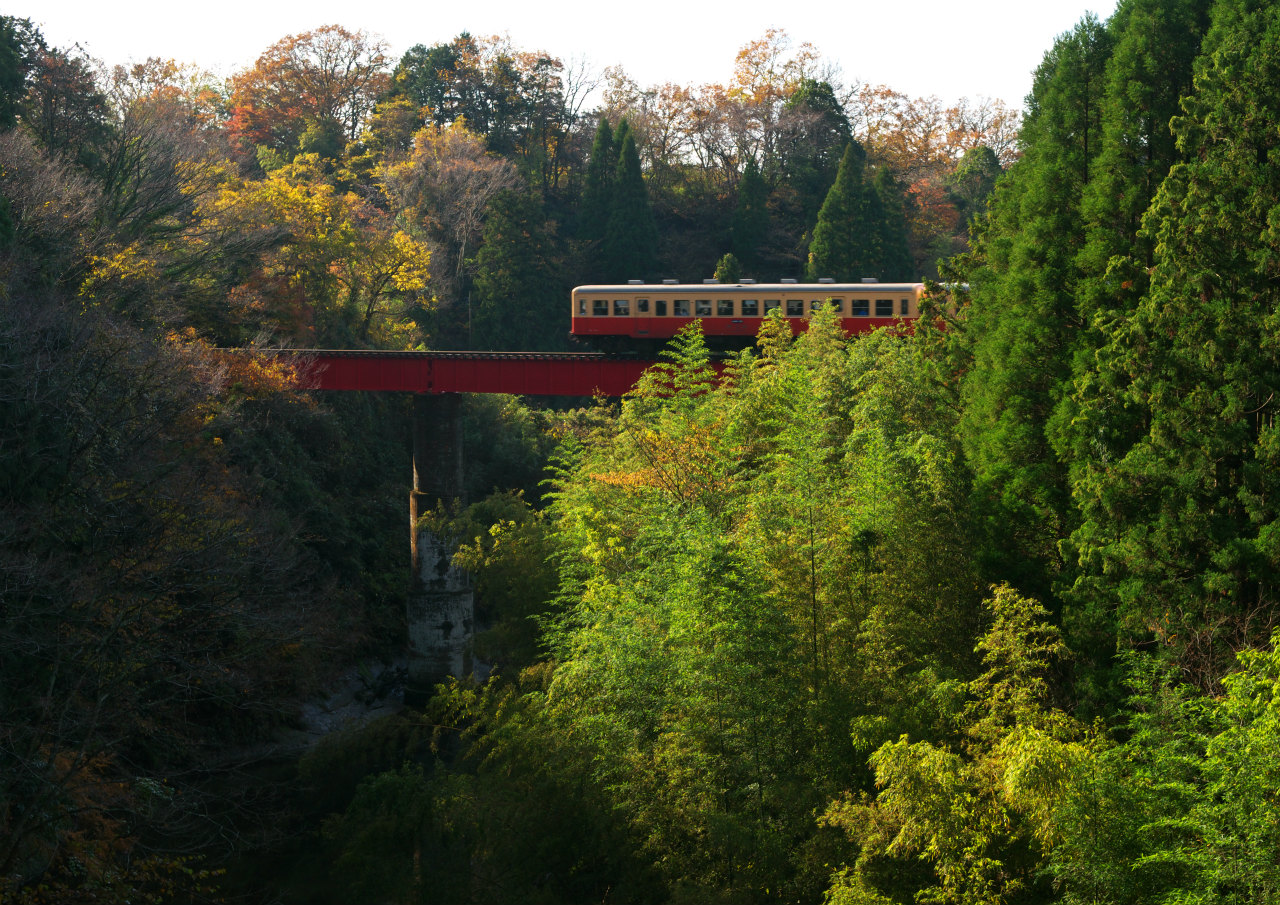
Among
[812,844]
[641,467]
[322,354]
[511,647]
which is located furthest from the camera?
[322,354]

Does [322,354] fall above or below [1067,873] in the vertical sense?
above

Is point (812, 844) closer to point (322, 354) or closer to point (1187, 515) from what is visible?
point (1187, 515)

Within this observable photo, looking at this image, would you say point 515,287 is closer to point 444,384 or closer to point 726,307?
point 444,384

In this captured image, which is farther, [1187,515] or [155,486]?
[155,486]

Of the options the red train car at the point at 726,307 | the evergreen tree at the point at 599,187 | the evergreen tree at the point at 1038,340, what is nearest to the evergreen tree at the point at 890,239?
the evergreen tree at the point at 599,187

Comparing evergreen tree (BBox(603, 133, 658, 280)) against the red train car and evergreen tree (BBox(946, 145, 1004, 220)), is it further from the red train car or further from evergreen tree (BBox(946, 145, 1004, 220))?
the red train car

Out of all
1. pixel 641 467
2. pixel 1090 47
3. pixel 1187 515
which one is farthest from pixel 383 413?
pixel 1187 515

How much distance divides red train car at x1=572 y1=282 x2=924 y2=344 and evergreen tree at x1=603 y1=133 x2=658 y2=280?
71.8 ft

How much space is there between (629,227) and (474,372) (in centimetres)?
2660

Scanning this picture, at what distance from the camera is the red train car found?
34.0 meters

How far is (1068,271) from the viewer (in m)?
18.2

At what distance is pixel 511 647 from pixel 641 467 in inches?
252

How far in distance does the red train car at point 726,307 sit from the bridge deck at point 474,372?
2141 mm

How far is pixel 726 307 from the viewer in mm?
35188
